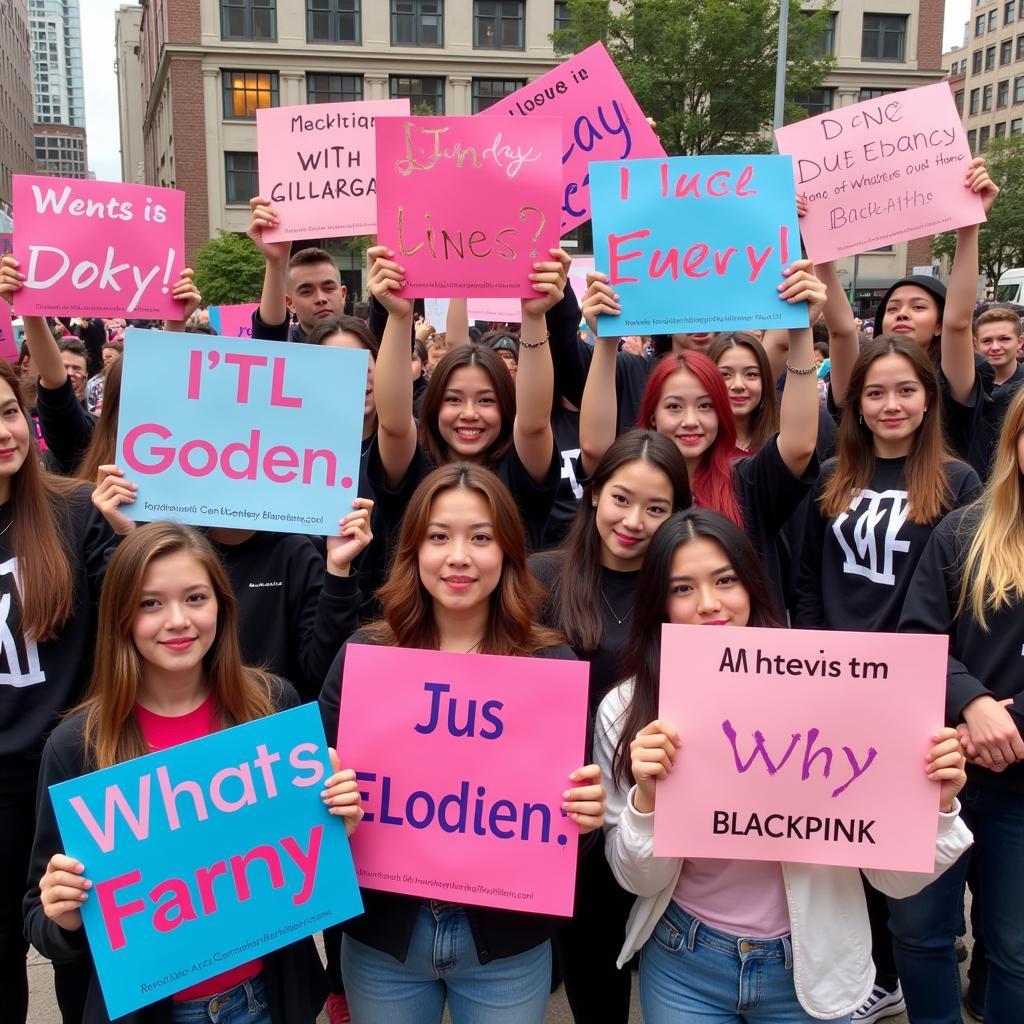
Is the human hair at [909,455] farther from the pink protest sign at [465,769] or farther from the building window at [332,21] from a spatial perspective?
the building window at [332,21]

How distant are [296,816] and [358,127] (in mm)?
3246

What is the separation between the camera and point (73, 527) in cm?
277

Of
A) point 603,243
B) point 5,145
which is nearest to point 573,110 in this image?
point 603,243

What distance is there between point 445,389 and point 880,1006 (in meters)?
2.58

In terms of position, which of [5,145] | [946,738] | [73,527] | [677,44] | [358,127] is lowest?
[946,738]

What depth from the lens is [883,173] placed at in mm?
3744

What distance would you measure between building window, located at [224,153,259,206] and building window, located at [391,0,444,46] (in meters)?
7.75

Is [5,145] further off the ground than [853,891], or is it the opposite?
[5,145]

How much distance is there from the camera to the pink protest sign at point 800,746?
6.61 feet

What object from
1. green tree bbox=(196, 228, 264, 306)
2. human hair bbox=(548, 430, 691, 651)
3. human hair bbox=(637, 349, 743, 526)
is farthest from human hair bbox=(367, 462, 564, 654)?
green tree bbox=(196, 228, 264, 306)

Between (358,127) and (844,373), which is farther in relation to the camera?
(358,127)

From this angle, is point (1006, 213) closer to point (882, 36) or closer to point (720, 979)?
point (882, 36)

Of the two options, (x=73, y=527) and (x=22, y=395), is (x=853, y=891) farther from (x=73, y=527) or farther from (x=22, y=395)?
(x=22, y=395)

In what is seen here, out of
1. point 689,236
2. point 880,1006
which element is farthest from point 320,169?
point 880,1006
